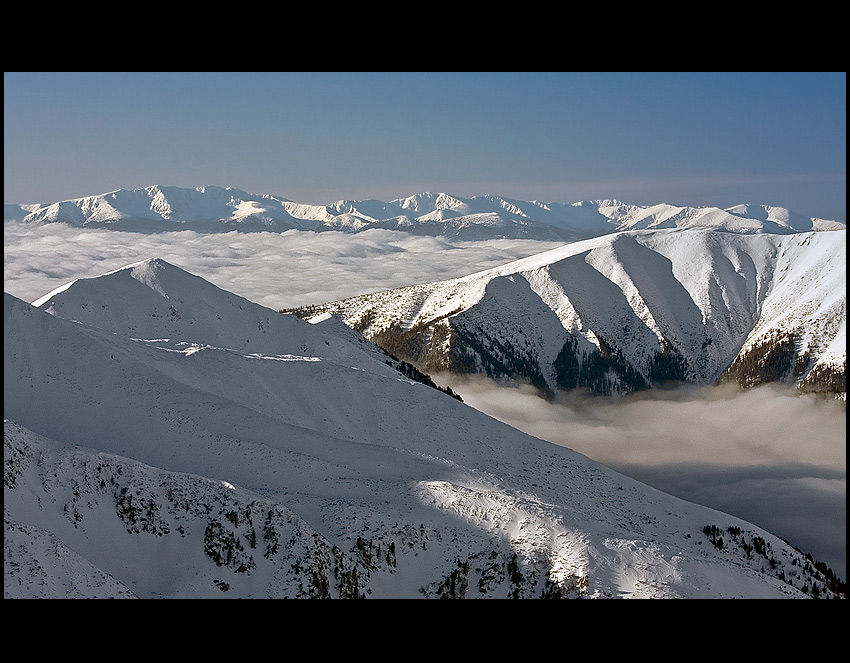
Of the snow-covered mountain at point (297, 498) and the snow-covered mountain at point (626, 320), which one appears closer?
the snow-covered mountain at point (297, 498)

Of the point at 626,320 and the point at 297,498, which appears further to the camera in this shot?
the point at 626,320

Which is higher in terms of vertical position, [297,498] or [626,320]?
[626,320]
